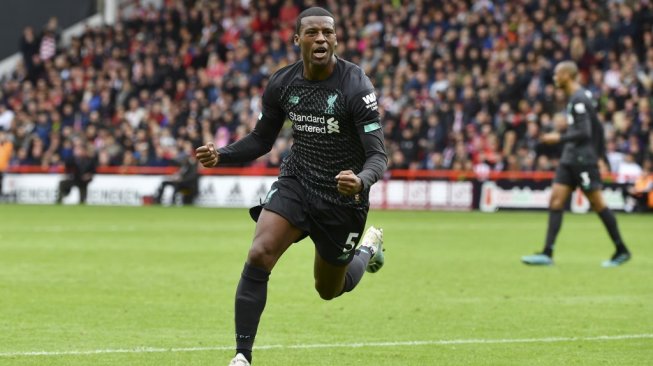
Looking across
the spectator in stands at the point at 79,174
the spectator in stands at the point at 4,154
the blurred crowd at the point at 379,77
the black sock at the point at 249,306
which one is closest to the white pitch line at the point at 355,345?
the black sock at the point at 249,306

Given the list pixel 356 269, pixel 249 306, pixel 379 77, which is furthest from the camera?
pixel 379 77

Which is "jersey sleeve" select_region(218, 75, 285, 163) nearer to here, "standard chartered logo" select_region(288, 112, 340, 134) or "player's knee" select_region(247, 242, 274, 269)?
"standard chartered logo" select_region(288, 112, 340, 134)

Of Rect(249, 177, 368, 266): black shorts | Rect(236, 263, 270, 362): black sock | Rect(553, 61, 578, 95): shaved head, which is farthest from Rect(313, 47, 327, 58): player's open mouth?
Rect(553, 61, 578, 95): shaved head

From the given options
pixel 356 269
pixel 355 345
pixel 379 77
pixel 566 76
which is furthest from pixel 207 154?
pixel 379 77

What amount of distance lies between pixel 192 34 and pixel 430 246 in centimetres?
2336

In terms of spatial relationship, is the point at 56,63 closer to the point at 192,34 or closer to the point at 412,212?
the point at 192,34

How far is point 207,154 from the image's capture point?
24.0 ft

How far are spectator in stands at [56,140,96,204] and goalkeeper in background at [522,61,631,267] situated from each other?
70.3 ft

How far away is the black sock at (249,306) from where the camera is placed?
678cm

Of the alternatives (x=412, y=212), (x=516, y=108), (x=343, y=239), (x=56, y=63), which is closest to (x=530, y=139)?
(x=516, y=108)

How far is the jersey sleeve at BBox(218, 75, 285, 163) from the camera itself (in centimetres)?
762

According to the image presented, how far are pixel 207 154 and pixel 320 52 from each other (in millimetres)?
942

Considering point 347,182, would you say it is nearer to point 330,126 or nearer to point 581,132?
point 330,126

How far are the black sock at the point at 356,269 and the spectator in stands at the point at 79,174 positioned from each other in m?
25.8
